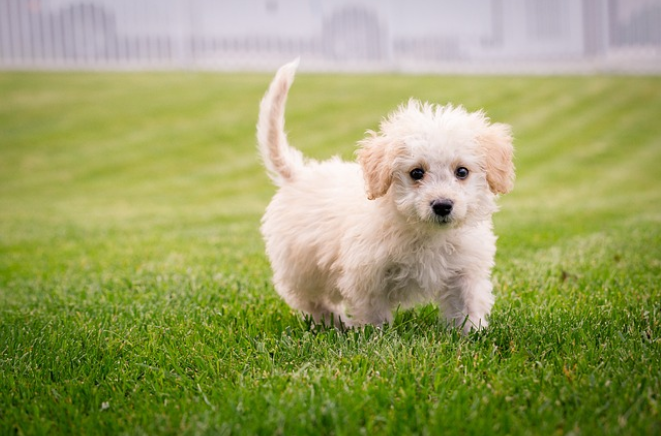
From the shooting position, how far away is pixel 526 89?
22.6 metres

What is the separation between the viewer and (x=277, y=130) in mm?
3838

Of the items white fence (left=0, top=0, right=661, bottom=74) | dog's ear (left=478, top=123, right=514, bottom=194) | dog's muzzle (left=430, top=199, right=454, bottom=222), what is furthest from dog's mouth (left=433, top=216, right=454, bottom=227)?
white fence (left=0, top=0, right=661, bottom=74)

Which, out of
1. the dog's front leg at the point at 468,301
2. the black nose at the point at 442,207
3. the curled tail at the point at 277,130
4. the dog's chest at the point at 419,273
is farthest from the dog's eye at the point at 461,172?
the curled tail at the point at 277,130

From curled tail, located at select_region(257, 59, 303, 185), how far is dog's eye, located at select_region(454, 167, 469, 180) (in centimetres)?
115

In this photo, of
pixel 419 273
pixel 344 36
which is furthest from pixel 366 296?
pixel 344 36

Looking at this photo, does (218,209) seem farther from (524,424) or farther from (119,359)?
(524,424)

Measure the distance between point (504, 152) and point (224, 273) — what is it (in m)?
2.40

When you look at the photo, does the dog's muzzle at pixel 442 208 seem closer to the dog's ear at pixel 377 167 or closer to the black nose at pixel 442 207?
the black nose at pixel 442 207

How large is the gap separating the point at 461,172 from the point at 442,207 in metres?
0.29

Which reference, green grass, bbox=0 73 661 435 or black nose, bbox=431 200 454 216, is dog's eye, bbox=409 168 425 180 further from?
green grass, bbox=0 73 661 435

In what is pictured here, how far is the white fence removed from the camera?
24859 mm

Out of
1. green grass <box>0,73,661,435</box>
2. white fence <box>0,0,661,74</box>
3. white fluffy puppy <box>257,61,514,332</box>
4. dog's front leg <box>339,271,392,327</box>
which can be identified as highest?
white fence <box>0,0,661,74</box>

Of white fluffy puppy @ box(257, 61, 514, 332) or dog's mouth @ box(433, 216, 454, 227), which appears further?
white fluffy puppy @ box(257, 61, 514, 332)

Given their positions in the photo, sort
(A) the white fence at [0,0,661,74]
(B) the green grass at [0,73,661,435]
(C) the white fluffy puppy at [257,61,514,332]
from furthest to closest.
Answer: (A) the white fence at [0,0,661,74] < (C) the white fluffy puppy at [257,61,514,332] < (B) the green grass at [0,73,661,435]
